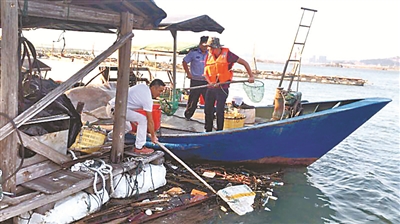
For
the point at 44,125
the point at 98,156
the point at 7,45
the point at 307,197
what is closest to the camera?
the point at 7,45

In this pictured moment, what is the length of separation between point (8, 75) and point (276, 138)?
4784 mm

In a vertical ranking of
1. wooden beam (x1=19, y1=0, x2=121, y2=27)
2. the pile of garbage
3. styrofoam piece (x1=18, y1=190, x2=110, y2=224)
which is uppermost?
wooden beam (x1=19, y1=0, x2=121, y2=27)

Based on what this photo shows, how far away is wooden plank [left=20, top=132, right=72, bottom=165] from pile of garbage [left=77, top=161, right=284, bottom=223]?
837 mm

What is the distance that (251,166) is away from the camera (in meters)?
7.46

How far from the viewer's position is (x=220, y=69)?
724 centimetres

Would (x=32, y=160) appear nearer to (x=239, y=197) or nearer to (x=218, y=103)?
A: (x=239, y=197)

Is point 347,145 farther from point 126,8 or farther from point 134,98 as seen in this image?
point 126,8

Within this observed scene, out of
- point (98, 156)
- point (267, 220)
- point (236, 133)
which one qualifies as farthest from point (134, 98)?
point (267, 220)

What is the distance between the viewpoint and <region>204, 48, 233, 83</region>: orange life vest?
23.6 ft

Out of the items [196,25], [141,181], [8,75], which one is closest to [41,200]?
[8,75]

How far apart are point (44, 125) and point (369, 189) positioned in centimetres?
643

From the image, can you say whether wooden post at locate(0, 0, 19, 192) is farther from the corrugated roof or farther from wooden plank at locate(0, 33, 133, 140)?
the corrugated roof

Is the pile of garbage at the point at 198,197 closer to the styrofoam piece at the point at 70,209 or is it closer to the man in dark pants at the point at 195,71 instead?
the styrofoam piece at the point at 70,209

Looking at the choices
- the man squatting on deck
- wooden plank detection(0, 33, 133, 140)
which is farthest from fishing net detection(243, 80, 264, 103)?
wooden plank detection(0, 33, 133, 140)
